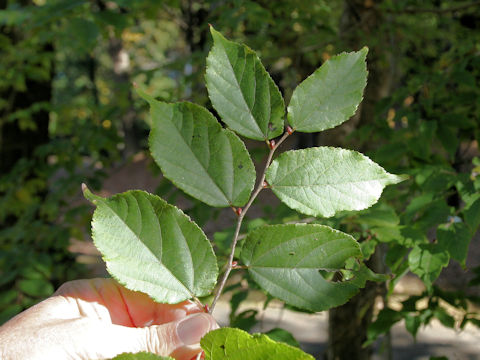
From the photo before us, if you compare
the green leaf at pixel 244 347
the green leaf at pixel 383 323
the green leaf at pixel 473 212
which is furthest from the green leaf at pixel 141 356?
the green leaf at pixel 383 323

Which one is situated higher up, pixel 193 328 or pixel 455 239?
pixel 193 328

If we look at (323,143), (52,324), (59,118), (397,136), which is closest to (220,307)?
(59,118)

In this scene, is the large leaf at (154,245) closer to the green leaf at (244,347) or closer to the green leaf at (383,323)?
the green leaf at (244,347)

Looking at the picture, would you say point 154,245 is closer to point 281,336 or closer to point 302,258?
point 302,258

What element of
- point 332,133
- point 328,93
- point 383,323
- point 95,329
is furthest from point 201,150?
point 332,133

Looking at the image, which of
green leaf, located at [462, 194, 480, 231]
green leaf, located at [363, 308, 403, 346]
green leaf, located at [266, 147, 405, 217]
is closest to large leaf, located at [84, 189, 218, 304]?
green leaf, located at [266, 147, 405, 217]

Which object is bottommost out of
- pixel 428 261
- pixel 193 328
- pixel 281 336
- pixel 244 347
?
pixel 281 336

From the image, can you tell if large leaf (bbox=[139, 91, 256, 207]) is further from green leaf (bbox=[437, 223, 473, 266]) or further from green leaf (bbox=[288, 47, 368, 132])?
green leaf (bbox=[437, 223, 473, 266])
